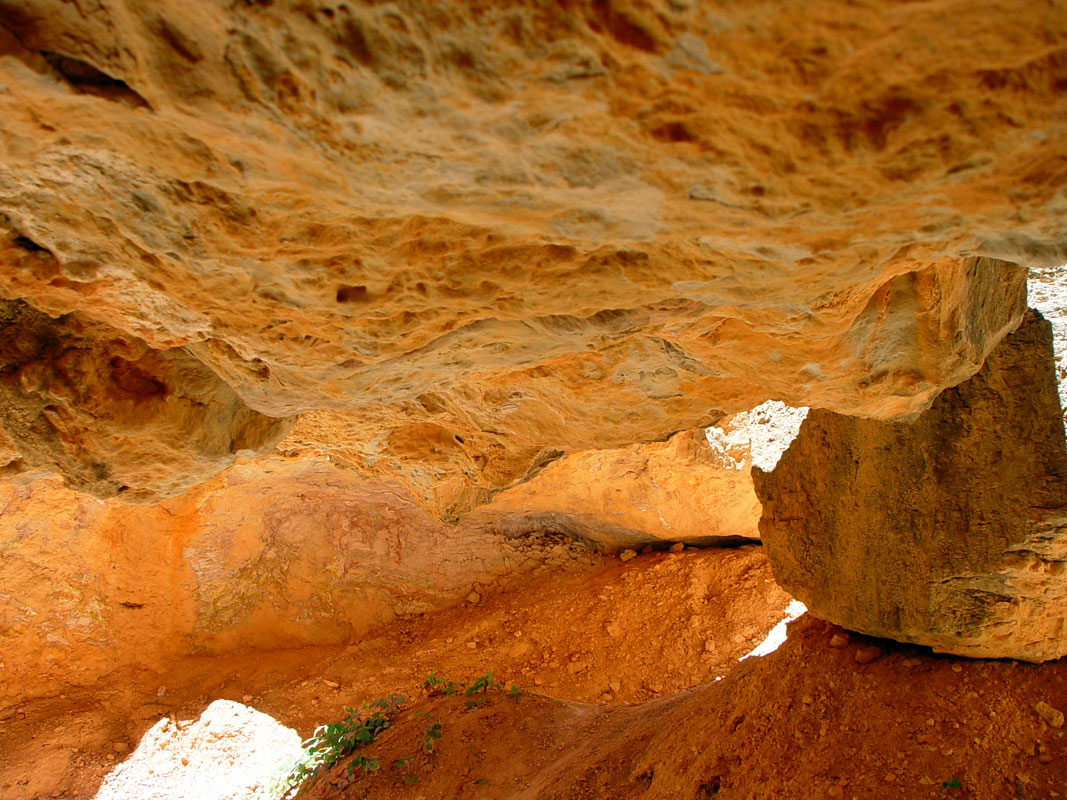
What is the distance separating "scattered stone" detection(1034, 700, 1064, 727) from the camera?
2084 mm

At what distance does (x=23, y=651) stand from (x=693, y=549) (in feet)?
16.3

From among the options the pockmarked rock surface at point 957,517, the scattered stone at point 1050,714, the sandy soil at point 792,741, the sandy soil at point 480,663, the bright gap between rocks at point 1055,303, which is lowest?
the sandy soil at point 480,663

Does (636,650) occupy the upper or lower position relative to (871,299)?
lower

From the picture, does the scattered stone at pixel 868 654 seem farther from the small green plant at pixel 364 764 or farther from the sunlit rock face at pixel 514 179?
the small green plant at pixel 364 764

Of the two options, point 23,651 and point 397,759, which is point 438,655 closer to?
point 397,759

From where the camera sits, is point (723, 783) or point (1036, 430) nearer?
point (1036, 430)

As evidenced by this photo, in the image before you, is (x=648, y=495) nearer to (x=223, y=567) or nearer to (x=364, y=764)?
(x=364, y=764)

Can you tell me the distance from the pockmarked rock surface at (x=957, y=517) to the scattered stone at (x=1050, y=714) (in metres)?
0.16

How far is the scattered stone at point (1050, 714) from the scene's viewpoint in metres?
2.08

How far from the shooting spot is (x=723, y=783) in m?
2.55

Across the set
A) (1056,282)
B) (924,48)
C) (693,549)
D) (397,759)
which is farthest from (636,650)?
(924,48)

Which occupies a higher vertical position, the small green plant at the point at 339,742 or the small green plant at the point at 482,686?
the small green plant at the point at 482,686

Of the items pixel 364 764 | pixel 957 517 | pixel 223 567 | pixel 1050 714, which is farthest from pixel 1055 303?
pixel 223 567

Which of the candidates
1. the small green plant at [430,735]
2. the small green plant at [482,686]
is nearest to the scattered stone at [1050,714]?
the small green plant at [430,735]
